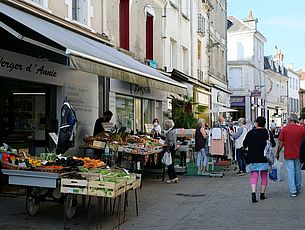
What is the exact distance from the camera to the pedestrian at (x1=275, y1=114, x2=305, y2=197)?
35.4ft

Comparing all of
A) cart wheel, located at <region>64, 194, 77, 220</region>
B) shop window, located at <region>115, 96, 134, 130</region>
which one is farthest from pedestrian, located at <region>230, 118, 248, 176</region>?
cart wheel, located at <region>64, 194, 77, 220</region>

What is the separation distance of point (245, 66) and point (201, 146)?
3562cm

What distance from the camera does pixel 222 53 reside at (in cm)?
3744

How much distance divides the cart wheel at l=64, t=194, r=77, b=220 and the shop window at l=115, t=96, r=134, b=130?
8.33 m

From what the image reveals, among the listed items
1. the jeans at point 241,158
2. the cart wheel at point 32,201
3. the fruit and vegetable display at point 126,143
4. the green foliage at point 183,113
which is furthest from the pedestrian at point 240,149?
the cart wheel at point 32,201

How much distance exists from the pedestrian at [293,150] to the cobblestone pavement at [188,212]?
12.2 inches

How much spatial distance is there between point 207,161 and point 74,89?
4.64 m

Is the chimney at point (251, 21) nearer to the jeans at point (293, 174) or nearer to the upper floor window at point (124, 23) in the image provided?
the upper floor window at point (124, 23)

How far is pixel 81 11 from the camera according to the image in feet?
46.3

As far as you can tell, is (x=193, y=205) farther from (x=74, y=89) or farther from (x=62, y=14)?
(x=62, y=14)

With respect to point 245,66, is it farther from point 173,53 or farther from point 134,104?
point 134,104

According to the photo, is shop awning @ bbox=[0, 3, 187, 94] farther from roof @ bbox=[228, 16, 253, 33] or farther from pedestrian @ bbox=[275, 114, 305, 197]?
roof @ bbox=[228, 16, 253, 33]

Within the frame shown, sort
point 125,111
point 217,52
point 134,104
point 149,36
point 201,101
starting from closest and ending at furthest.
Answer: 1. point 125,111
2. point 134,104
3. point 149,36
4. point 201,101
5. point 217,52

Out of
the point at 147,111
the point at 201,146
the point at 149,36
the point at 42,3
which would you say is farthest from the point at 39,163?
the point at 149,36
